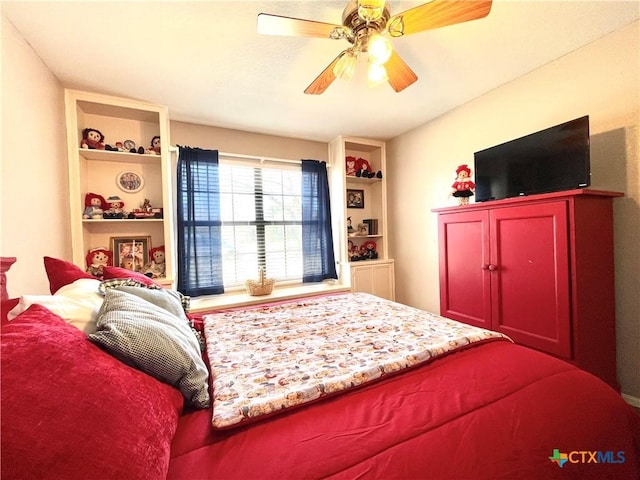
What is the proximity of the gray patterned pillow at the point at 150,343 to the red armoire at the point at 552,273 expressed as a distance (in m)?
2.03

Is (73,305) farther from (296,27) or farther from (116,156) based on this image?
(116,156)

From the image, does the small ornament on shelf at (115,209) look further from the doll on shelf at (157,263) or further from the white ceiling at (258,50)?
the white ceiling at (258,50)

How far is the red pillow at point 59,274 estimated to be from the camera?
1107mm

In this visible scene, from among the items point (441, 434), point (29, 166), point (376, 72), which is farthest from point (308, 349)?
point (29, 166)

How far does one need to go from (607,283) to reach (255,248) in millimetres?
3109

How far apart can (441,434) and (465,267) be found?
1.78 metres

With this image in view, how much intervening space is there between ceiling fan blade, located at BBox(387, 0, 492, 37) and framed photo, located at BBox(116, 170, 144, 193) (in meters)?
2.59

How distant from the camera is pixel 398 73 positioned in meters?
1.62

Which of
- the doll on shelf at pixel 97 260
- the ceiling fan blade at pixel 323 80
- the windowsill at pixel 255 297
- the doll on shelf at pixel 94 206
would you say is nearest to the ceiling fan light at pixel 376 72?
the ceiling fan blade at pixel 323 80

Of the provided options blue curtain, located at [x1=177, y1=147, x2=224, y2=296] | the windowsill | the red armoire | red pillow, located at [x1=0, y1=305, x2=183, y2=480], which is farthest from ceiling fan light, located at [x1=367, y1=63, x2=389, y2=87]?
the windowsill

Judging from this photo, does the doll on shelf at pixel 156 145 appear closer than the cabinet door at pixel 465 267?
→ No

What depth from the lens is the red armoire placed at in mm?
1592

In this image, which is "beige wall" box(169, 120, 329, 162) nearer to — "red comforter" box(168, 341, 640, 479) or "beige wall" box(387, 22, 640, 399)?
"beige wall" box(387, 22, 640, 399)

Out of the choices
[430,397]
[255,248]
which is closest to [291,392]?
[430,397]
